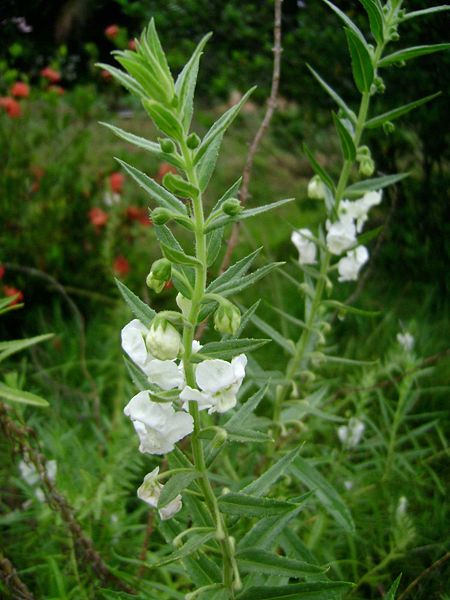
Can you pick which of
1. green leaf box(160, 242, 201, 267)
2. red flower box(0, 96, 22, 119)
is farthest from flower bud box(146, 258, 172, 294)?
red flower box(0, 96, 22, 119)

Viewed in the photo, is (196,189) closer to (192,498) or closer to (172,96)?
(172,96)

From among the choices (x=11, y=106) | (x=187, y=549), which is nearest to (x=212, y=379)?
(x=187, y=549)

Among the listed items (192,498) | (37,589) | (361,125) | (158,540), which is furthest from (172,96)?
(158,540)

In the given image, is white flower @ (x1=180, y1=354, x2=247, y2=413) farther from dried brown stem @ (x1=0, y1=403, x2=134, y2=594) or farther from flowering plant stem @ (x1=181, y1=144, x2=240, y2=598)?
dried brown stem @ (x1=0, y1=403, x2=134, y2=594)

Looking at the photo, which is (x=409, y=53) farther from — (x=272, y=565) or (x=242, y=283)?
(x=272, y=565)

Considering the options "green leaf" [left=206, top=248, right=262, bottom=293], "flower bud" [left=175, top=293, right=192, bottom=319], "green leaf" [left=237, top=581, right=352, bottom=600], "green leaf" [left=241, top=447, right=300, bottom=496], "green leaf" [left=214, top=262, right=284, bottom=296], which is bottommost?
"green leaf" [left=237, top=581, right=352, bottom=600]
